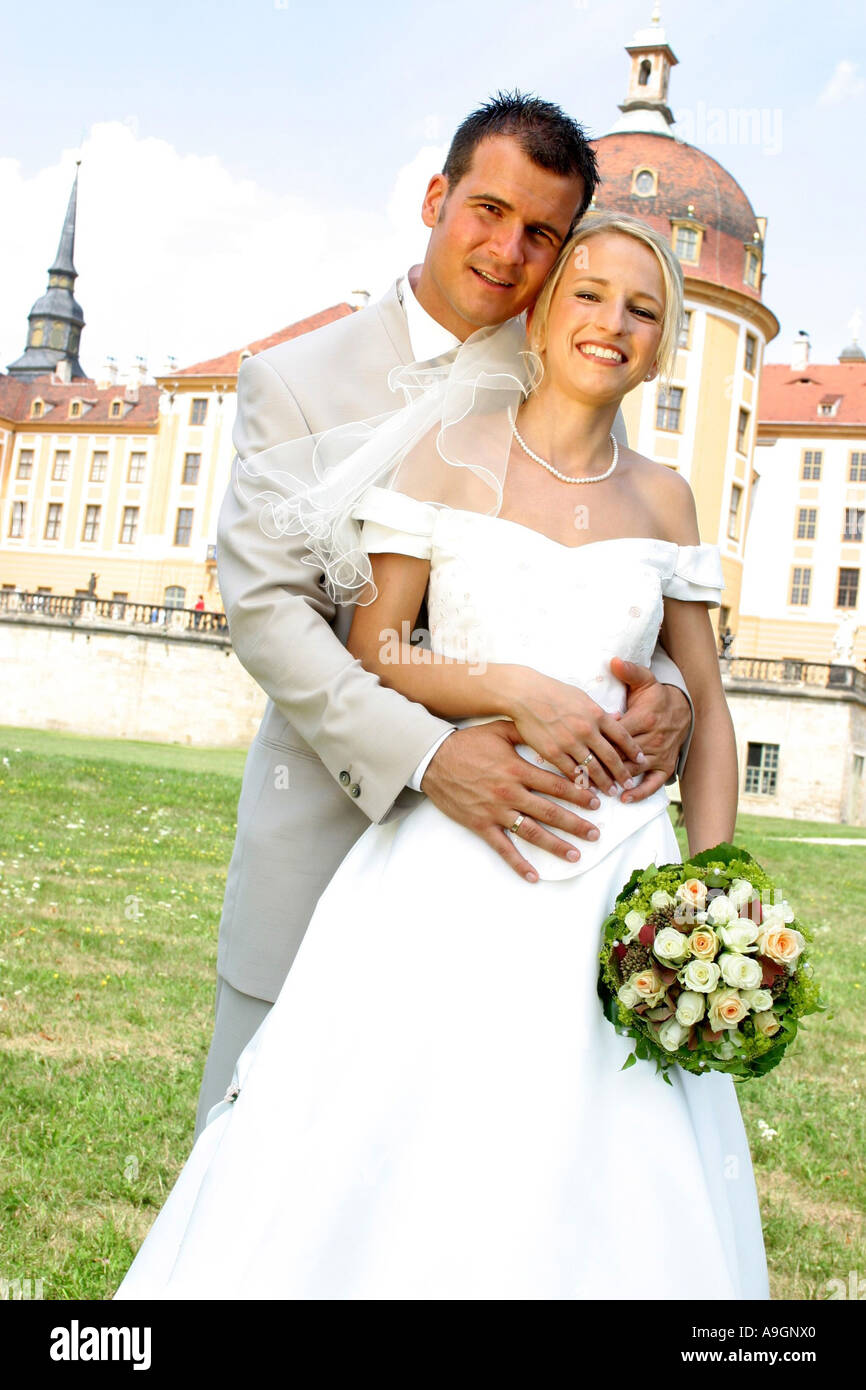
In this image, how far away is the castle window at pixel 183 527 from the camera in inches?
2174

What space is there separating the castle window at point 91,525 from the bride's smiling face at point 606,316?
2299 inches

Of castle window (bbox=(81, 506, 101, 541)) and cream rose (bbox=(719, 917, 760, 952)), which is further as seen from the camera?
castle window (bbox=(81, 506, 101, 541))

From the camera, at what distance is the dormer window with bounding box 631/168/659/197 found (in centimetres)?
4103

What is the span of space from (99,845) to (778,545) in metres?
45.3

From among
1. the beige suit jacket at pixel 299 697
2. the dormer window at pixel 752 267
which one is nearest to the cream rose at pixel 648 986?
the beige suit jacket at pixel 299 697

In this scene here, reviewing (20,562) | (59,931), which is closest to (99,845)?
(59,931)

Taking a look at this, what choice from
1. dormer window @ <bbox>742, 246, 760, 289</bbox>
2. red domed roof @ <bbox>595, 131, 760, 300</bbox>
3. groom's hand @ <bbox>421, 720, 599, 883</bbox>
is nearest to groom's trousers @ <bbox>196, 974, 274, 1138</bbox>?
groom's hand @ <bbox>421, 720, 599, 883</bbox>

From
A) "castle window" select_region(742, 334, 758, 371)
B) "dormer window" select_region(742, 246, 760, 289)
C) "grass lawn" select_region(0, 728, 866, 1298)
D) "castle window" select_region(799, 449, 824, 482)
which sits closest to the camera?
"grass lawn" select_region(0, 728, 866, 1298)

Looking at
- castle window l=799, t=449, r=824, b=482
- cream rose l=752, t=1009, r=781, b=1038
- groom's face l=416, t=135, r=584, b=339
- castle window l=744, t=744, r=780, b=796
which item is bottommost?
cream rose l=752, t=1009, r=781, b=1038

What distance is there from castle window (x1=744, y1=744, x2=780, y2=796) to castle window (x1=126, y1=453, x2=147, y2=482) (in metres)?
31.5

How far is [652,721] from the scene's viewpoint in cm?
271

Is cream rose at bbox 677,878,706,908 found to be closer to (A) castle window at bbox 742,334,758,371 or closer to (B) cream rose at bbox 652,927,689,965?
(B) cream rose at bbox 652,927,689,965

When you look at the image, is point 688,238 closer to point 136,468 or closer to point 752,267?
point 752,267
